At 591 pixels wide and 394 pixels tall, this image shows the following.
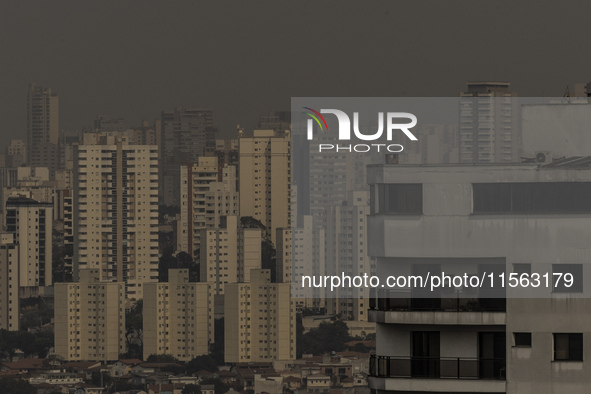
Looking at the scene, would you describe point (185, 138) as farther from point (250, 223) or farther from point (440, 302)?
point (440, 302)

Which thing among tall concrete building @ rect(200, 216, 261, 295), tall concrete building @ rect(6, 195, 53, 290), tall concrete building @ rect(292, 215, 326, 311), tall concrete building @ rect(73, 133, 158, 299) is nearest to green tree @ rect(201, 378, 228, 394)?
tall concrete building @ rect(200, 216, 261, 295)

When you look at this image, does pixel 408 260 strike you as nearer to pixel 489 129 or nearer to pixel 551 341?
pixel 551 341

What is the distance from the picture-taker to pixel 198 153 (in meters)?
67.9

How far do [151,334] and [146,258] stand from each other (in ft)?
20.3

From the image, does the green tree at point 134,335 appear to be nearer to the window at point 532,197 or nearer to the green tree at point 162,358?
the green tree at point 162,358

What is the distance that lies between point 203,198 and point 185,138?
712 centimetres

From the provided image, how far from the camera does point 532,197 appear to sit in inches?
141

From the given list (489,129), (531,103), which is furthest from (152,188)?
(531,103)

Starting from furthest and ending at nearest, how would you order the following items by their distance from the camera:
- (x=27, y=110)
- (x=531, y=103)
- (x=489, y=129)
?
(x=27, y=110) → (x=489, y=129) → (x=531, y=103)

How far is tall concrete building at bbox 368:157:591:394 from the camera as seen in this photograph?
137 inches

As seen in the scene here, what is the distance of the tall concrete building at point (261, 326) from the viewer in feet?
180

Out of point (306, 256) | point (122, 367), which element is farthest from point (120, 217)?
point (306, 256)

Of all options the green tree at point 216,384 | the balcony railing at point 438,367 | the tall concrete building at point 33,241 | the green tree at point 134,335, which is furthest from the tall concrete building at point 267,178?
A: the balcony railing at point 438,367

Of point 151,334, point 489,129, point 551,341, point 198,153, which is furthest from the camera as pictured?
point 198,153
